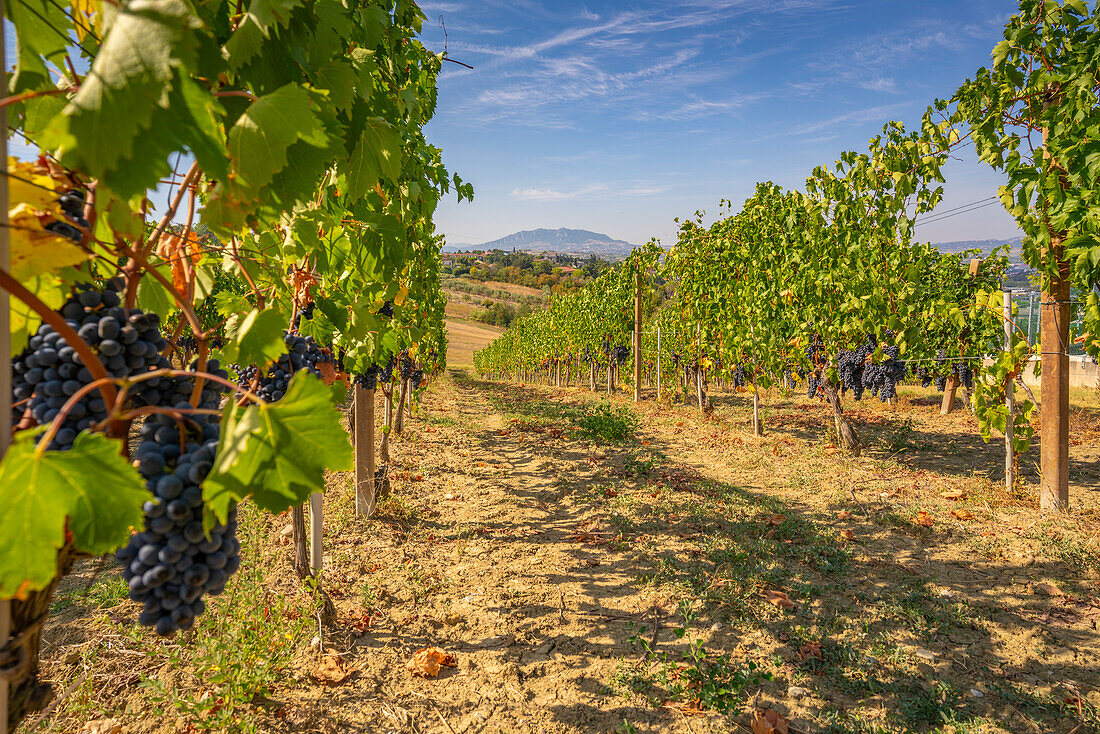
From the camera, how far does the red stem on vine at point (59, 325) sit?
74 centimetres

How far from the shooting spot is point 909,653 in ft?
10.6

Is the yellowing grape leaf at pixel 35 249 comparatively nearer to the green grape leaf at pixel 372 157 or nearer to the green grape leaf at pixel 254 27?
the green grape leaf at pixel 254 27

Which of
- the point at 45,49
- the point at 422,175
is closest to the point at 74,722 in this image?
the point at 45,49

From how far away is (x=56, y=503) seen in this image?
2.51ft

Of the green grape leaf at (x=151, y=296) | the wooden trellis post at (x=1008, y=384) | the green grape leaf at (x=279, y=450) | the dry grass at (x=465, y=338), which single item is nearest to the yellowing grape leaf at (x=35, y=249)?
the green grape leaf at (x=279, y=450)

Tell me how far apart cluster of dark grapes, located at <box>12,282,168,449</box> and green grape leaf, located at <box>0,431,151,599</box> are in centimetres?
18

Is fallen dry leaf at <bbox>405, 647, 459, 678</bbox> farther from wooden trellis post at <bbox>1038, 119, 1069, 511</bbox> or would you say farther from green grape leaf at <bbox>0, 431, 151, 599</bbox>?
wooden trellis post at <bbox>1038, 119, 1069, 511</bbox>

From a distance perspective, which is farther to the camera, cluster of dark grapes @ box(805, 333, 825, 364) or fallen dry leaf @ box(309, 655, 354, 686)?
cluster of dark grapes @ box(805, 333, 825, 364)

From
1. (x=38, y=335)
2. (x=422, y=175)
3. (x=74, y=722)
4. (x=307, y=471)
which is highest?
(x=422, y=175)

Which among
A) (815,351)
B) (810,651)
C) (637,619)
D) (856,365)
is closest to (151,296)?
(637,619)

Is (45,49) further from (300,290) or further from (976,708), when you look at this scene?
(976,708)

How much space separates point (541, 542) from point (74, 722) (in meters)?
3.33

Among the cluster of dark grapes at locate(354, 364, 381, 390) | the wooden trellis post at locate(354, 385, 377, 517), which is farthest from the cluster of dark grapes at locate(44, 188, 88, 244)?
the wooden trellis post at locate(354, 385, 377, 517)

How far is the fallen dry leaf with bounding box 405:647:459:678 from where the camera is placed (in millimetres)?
3016
